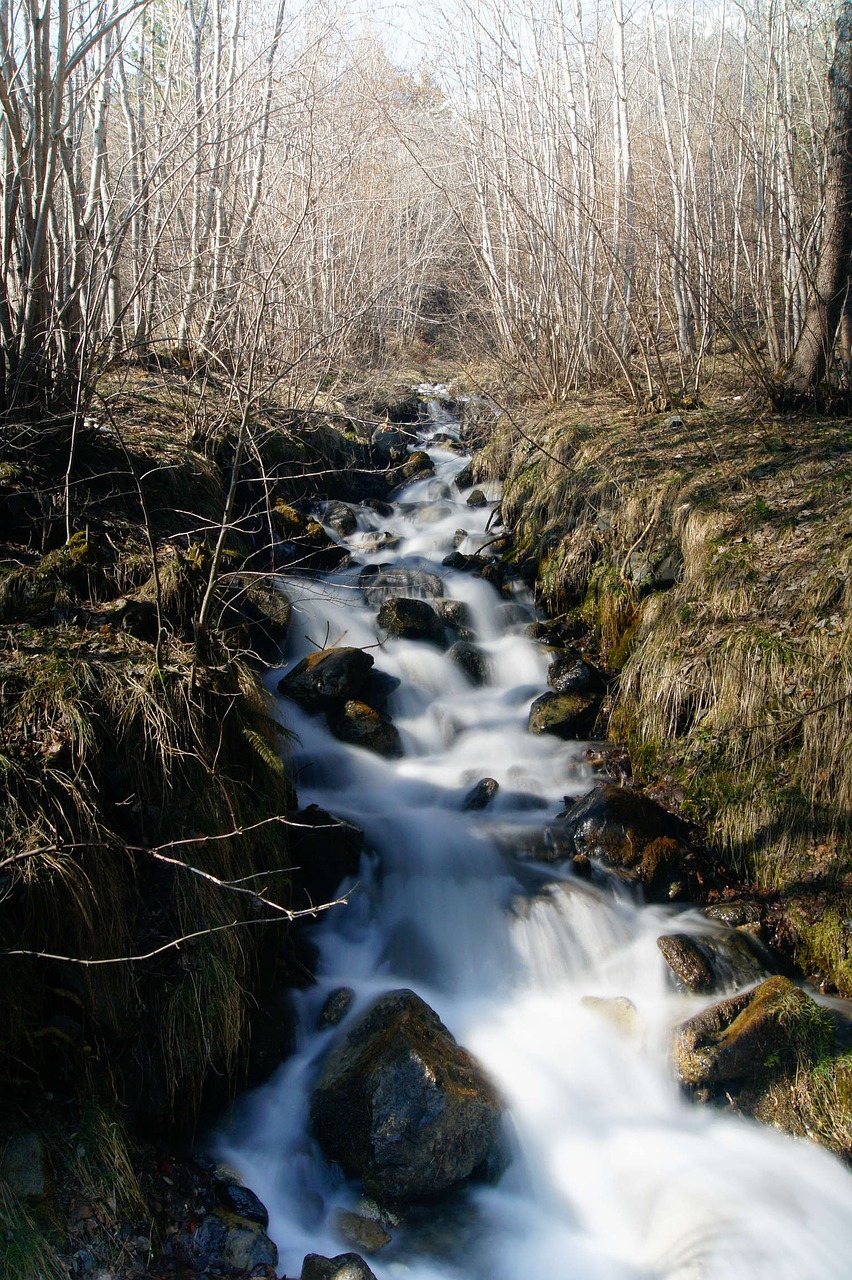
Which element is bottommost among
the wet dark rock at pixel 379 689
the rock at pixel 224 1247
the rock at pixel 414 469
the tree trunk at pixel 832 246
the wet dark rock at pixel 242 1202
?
the wet dark rock at pixel 242 1202

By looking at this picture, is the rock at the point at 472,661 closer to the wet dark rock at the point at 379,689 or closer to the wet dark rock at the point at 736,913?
the wet dark rock at the point at 379,689

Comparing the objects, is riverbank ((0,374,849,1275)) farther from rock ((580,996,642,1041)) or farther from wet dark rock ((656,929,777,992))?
rock ((580,996,642,1041))

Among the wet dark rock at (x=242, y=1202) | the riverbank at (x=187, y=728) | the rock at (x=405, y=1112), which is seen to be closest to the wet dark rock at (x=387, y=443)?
the riverbank at (x=187, y=728)

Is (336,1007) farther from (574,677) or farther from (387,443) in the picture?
(387,443)

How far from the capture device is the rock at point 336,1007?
369 cm

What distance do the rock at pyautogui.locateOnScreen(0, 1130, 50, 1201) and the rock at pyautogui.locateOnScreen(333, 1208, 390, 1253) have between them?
1.06 metres

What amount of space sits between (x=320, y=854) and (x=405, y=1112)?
4.45 feet

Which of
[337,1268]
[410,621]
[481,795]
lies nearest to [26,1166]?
[337,1268]

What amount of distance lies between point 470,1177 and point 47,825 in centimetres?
205

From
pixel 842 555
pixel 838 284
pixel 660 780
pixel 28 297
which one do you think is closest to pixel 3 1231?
pixel 660 780

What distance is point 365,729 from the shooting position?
5.33 m

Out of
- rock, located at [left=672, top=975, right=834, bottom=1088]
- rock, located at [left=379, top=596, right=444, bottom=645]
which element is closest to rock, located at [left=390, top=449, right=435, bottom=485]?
rock, located at [left=379, top=596, right=444, bottom=645]

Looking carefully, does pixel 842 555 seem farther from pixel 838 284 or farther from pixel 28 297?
pixel 28 297

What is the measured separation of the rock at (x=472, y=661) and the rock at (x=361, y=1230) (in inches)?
140
